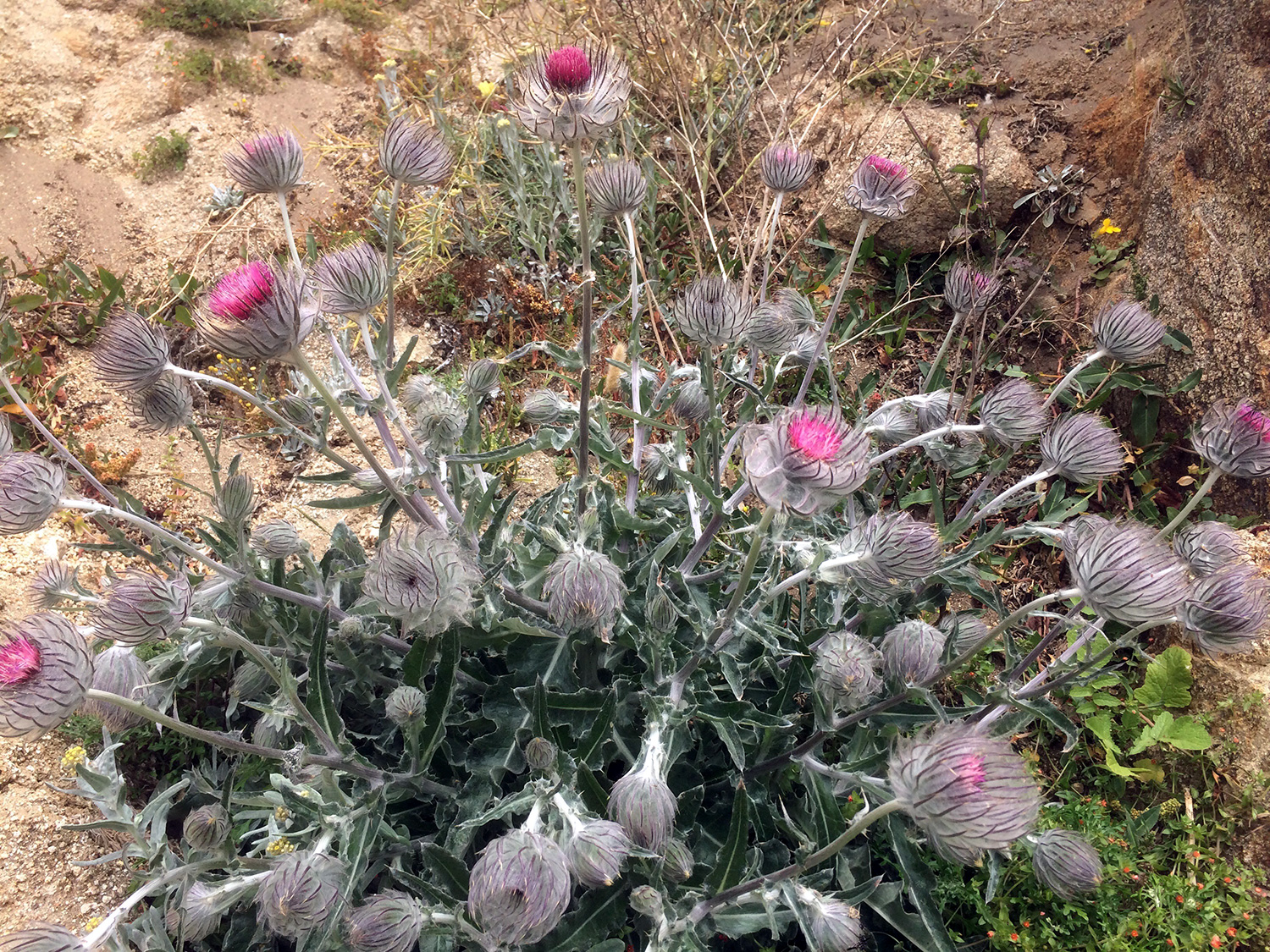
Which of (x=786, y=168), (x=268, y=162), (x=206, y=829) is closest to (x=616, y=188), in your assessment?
(x=786, y=168)

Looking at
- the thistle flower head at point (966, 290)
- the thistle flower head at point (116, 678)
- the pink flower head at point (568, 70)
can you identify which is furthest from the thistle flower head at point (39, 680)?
the thistle flower head at point (966, 290)

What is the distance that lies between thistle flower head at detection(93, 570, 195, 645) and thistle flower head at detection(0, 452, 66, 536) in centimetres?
31

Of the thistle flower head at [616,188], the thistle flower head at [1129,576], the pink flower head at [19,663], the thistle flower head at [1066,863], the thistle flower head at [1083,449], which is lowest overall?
the thistle flower head at [1066,863]

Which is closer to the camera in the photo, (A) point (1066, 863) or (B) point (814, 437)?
(B) point (814, 437)

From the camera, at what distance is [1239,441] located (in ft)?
7.84

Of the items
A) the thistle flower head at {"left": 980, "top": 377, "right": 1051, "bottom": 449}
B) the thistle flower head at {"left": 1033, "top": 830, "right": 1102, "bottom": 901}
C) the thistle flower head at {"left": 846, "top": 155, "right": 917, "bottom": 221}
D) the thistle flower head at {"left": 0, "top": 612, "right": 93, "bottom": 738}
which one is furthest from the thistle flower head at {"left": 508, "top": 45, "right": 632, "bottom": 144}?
the thistle flower head at {"left": 1033, "top": 830, "right": 1102, "bottom": 901}

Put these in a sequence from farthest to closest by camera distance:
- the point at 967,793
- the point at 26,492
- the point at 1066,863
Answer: the point at 1066,863 → the point at 26,492 → the point at 967,793

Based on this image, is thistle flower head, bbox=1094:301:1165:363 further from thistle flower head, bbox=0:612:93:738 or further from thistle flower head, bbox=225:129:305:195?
thistle flower head, bbox=0:612:93:738

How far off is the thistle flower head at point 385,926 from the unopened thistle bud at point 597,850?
391mm

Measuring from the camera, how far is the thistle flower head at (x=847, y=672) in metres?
2.20

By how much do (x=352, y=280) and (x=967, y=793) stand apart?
2.12 metres

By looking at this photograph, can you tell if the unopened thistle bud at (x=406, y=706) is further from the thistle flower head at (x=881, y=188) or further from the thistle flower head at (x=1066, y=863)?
the thistle flower head at (x=881, y=188)

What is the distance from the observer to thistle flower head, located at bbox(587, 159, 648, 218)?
259 cm

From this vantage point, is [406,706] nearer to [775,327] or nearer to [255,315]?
[255,315]
